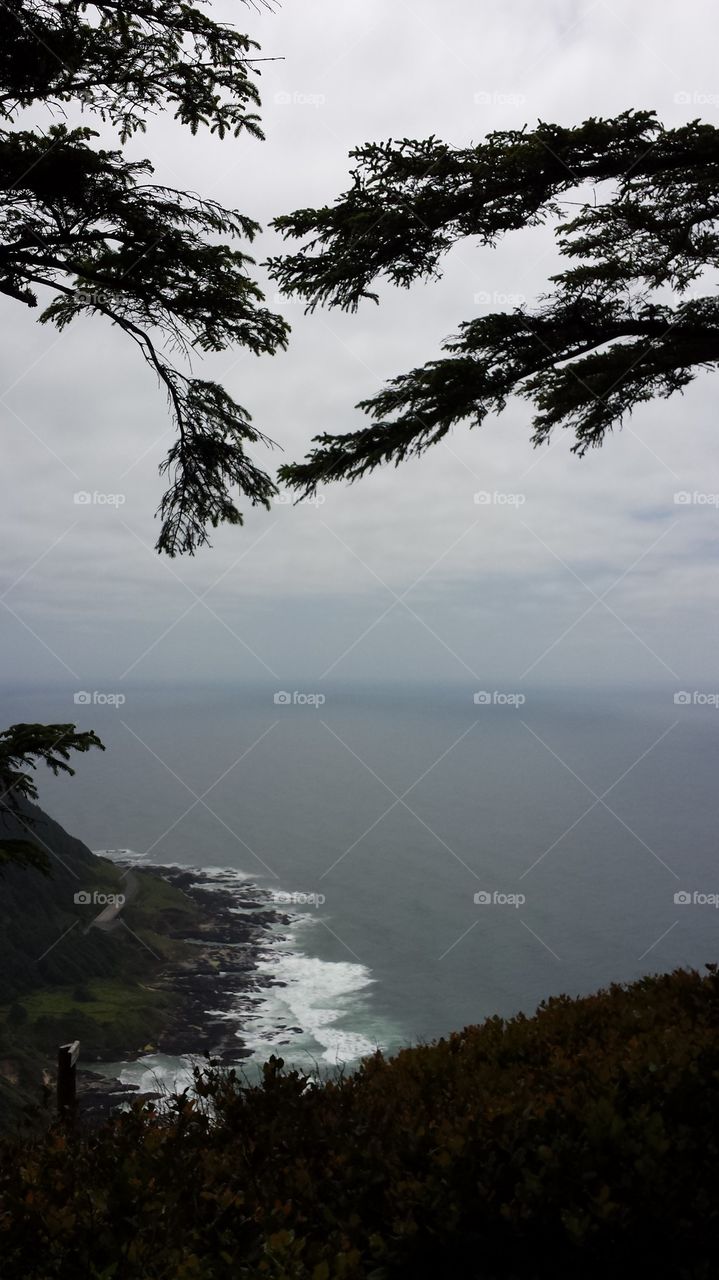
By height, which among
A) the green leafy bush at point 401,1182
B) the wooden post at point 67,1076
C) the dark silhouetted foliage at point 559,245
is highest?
the dark silhouetted foliage at point 559,245

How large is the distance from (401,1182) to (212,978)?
8310cm

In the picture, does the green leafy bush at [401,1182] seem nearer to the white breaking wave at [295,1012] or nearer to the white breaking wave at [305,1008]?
the white breaking wave at [295,1012]

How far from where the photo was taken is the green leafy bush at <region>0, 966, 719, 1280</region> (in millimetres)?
2824

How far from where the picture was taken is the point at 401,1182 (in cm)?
296

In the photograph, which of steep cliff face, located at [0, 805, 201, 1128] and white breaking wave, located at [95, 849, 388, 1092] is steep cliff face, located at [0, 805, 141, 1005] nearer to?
steep cliff face, located at [0, 805, 201, 1128]

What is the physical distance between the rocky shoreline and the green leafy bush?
42278mm

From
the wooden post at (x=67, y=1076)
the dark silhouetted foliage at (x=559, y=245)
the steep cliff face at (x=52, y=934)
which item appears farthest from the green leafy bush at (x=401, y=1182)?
the steep cliff face at (x=52, y=934)

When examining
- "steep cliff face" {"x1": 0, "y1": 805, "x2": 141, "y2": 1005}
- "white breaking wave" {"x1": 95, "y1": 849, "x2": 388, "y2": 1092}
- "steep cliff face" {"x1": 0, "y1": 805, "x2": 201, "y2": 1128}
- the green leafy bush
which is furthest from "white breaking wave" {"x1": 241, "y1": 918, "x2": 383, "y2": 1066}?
the green leafy bush

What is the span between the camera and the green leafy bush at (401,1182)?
2.82m

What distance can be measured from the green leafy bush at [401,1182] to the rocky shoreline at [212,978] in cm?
4228

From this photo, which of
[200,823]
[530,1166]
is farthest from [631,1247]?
[200,823]

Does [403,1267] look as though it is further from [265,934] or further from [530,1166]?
[265,934]

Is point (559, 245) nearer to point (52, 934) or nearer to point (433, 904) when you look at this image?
point (52, 934)

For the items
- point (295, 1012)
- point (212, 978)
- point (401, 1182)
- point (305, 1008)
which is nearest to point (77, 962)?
point (212, 978)
